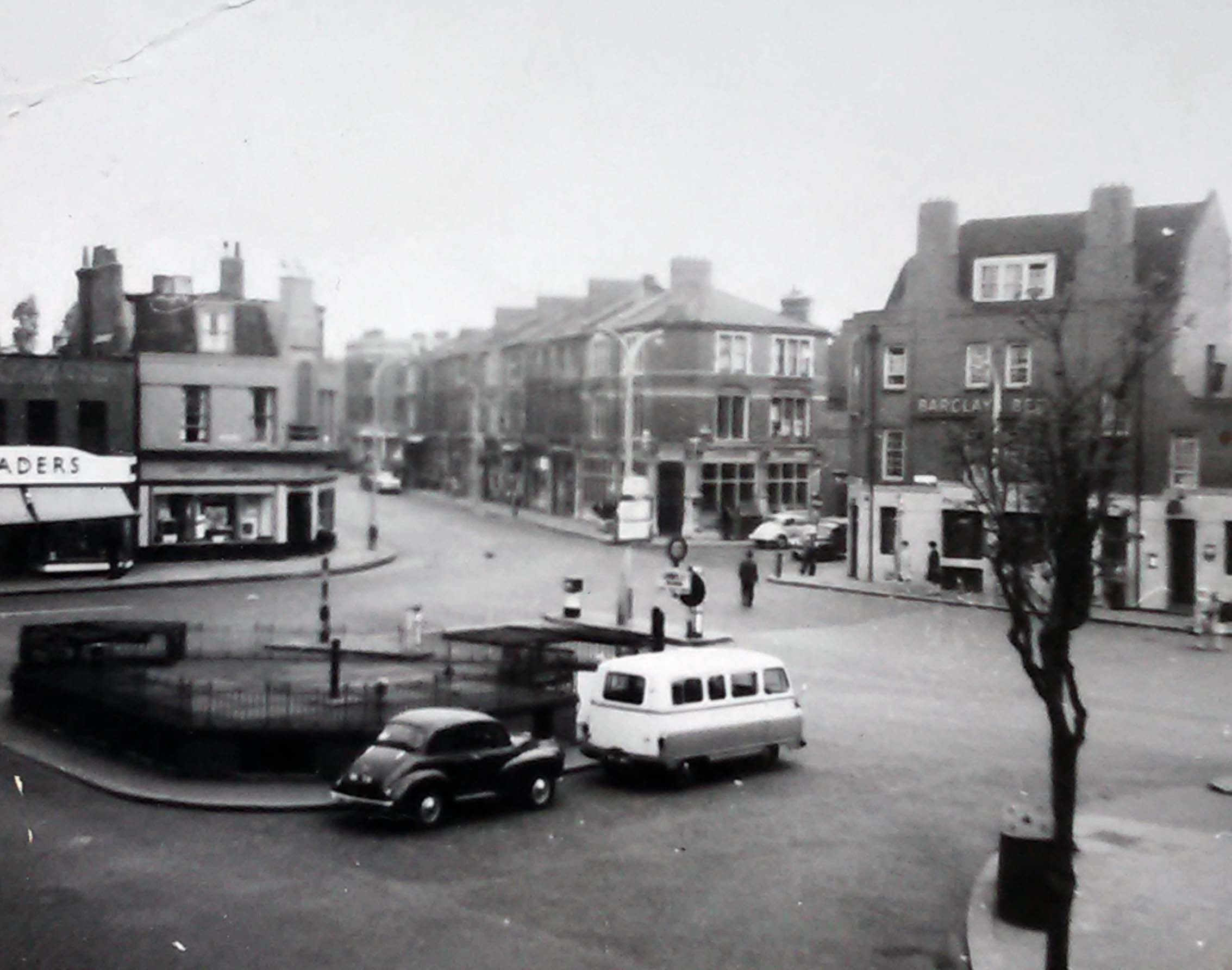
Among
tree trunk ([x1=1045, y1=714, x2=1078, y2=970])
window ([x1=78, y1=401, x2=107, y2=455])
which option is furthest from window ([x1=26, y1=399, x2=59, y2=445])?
tree trunk ([x1=1045, y1=714, x2=1078, y2=970])

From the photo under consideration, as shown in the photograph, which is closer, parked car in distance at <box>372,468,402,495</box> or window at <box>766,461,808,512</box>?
window at <box>766,461,808,512</box>

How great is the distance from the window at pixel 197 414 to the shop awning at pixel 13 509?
6.51m

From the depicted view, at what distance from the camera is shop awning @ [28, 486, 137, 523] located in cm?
3847

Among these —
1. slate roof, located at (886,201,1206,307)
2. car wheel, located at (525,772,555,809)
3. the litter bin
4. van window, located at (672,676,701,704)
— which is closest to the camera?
the litter bin

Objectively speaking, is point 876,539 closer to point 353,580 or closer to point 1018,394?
point 1018,394

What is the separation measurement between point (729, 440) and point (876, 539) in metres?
12.1

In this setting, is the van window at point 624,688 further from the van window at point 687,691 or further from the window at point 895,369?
the window at point 895,369

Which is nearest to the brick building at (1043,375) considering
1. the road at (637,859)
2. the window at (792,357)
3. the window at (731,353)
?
the window at (731,353)

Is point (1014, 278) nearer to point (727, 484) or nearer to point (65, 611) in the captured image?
point (727, 484)

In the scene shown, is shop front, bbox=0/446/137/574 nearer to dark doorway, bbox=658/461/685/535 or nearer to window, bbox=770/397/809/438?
dark doorway, bbox=658/461/685/535

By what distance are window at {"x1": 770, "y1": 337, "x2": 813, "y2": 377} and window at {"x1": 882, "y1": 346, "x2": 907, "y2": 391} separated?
34.9 feet

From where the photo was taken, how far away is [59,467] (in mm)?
38938

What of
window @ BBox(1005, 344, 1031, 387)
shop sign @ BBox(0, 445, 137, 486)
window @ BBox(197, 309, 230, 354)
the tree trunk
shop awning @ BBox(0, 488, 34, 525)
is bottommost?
the tree trunk

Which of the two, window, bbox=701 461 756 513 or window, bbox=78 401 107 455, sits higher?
window, bbox=78 401 107 455
